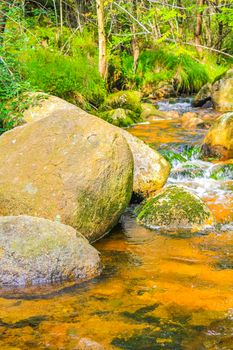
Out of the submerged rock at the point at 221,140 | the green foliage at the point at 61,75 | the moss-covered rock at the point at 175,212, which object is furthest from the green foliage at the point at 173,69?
the moss-covered rock at the point at 175,212

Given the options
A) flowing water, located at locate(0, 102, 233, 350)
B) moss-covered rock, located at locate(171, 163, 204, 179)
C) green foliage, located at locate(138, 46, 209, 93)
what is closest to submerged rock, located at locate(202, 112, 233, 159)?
moss-covered rock, located at locate(171, 163, 204, 179)

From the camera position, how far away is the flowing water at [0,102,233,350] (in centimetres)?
284

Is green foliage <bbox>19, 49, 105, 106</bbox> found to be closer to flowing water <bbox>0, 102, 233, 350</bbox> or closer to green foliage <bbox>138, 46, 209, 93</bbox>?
green foliage <bbox>138, 46, 209, 93</bbox>

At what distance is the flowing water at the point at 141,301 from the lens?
284 centimetres

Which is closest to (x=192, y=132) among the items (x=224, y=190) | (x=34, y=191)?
(x=224, y=190)

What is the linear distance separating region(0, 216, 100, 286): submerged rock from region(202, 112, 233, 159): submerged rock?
4.74m

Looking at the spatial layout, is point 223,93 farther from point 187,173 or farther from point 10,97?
point 10,97

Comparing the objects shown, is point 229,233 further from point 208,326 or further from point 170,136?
point 170,136

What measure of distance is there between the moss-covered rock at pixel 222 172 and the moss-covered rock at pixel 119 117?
3.66m

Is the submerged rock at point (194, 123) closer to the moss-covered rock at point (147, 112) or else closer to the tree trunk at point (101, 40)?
the moss-covered rock at point (147, 112)

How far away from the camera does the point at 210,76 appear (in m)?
16.3

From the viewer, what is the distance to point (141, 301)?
338 centimetres

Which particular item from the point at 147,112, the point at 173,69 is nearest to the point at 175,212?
the point at 147,112

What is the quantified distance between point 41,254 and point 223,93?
10707mm
